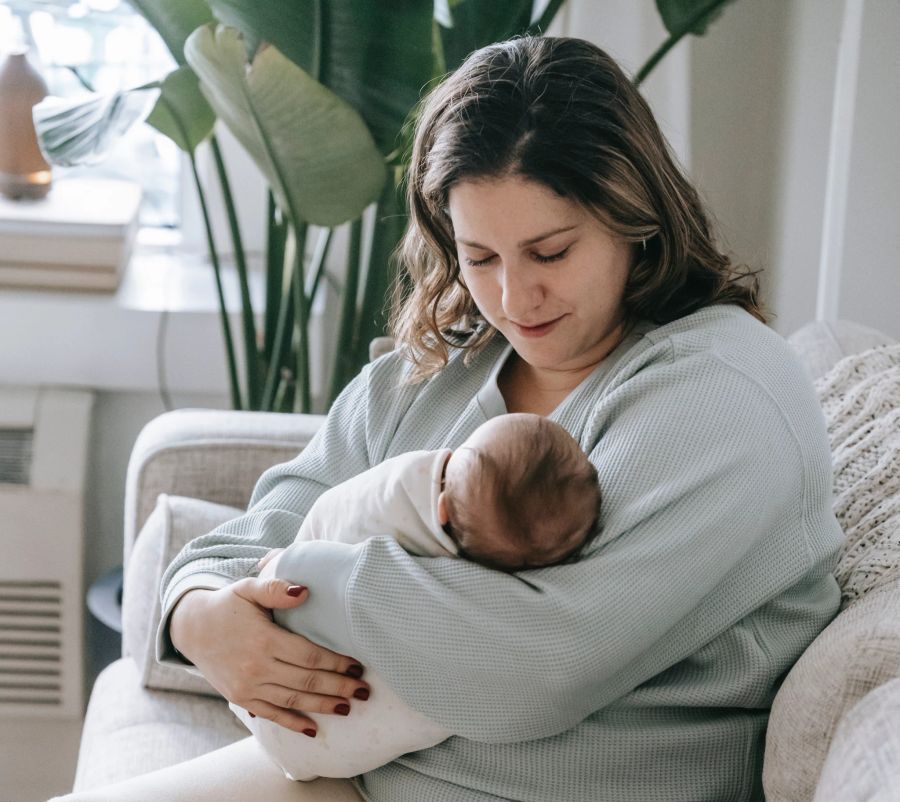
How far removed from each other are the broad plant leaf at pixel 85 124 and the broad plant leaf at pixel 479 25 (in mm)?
487

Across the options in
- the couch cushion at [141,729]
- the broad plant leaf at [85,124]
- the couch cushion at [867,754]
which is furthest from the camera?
the broad plant leaf at [85,124]

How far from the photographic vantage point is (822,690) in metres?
1.01

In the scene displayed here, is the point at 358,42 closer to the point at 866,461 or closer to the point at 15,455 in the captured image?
the point at 866,461

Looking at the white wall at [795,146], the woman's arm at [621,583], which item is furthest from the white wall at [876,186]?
the woman's arm at [621,583]

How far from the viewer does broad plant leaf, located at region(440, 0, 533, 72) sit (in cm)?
191

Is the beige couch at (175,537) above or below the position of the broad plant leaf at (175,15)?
below

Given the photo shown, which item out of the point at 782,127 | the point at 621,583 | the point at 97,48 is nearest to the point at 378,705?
the point at 621,583

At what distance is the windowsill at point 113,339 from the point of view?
7.75 ft

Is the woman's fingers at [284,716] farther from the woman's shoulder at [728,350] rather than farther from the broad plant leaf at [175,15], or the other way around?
the broad plant leaf at [175,15]

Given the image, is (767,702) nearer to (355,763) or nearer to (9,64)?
(355,763)

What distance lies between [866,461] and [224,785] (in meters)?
0.76

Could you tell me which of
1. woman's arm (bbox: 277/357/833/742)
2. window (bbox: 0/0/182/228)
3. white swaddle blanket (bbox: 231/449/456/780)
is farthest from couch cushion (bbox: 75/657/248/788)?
window (bbox: 0/0/182/228)

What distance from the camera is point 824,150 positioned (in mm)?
2232

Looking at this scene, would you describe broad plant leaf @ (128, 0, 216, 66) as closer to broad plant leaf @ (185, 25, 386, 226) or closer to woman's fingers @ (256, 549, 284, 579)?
broad plant leaf @ (185, 25, 386, 226)
